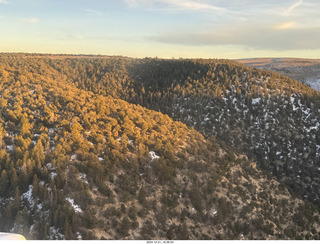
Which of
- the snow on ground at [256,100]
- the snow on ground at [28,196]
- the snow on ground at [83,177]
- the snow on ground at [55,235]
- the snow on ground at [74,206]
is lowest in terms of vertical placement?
the snow on ground at [55,235]

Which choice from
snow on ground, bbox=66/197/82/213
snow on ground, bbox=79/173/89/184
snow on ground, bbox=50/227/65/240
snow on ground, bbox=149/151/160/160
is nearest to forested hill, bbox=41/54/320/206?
snow on ground, bbox=149/151/160/160

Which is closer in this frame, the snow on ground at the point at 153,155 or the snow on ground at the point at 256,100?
the snow on ground at the point at 153,155

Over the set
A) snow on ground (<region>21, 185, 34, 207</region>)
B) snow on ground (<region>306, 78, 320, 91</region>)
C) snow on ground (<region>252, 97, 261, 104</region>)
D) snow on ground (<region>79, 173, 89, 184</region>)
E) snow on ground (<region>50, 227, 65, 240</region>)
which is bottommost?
snow on ground (<region>50, 227, 65, 240</region>)

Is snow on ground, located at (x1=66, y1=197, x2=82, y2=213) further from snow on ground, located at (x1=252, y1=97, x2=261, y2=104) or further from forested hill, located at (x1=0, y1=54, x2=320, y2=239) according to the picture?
snow on ground, located at (x1=252, y1=97, x2=261, y2=104)

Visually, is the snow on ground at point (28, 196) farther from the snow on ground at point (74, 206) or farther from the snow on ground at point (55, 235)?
the snow on ground at point (55, 235)

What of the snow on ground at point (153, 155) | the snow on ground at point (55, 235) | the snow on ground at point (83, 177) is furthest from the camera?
the snow on ground at point (153, 155)

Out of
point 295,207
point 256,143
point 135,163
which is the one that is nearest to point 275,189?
point 295,207

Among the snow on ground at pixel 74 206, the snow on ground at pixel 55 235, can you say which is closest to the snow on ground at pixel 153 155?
the snow on ground at pixel 74 206

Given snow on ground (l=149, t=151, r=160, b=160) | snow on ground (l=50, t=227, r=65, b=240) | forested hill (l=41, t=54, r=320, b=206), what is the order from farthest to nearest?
forested hill (l=41, t=54, r=320, b=206) → snow on ground (l=149, t=151, r=160, b=160) → snow on ground (l=50, t=227, r=65, b=240)

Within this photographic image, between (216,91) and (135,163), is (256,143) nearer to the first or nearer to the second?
(216,91)

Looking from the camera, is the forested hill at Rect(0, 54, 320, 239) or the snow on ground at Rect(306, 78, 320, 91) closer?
the forested hill at Rect(0, 54, 320, 239)
